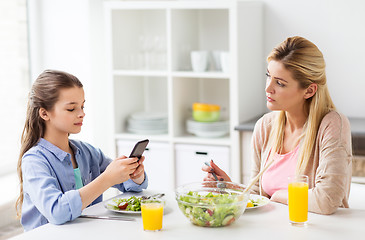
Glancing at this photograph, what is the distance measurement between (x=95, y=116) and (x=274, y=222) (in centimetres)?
227

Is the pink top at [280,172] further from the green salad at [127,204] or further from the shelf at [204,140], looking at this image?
the shelf at [204,140]

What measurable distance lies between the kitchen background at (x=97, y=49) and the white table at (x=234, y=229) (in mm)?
1555

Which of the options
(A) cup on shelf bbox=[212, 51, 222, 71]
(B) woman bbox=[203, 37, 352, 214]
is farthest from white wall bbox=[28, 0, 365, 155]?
(B) woman bbox=[203, 37, 352, 214]

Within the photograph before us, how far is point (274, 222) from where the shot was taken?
71.7 inches

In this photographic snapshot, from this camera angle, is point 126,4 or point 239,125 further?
point 126,4

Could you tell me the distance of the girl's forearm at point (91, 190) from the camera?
188 centimetres

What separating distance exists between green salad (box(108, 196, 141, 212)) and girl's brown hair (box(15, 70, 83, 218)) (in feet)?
1.28

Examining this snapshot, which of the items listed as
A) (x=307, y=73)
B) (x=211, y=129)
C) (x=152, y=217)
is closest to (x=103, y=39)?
(x=211, y=129)

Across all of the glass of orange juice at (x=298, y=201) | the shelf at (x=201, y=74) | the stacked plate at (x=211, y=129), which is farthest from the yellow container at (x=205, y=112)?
the glass of orange juice at (x=298, y=201)

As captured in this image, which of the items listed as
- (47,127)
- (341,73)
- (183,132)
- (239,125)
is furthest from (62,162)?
(341,73)

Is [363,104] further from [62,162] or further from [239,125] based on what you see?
[62,162]

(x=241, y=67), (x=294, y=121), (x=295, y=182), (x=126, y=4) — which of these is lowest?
(x=295, y=182)

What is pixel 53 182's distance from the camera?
75.8 inches

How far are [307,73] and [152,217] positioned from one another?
2.89ft
